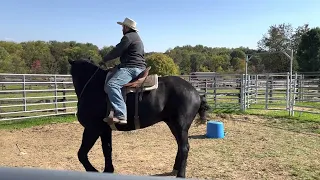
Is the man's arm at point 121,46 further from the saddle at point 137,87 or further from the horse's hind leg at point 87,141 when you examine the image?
the horse's hind leg at point 87,141

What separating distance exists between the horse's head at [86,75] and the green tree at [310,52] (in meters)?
34.3

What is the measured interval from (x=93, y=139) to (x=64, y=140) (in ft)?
11.9

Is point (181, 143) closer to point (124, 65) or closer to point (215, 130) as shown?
point (124, 65)

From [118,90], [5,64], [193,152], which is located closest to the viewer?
[118,90]

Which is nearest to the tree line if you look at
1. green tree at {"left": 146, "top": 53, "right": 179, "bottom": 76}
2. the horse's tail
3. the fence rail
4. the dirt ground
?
green tree at {"left": 146, "top": 53, "right": 179, "bottom": 76}

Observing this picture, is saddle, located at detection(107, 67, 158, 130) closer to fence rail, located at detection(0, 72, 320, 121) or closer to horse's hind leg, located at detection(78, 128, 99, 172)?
horse's hind leg, located at detection(78, 128, 99, 172)

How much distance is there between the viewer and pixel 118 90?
13.8 feet

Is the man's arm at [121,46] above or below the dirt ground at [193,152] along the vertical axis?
above

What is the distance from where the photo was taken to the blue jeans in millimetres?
4145

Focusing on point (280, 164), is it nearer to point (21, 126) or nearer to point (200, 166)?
point (200, 166)

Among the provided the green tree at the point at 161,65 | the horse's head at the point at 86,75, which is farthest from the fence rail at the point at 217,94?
the green tree at the point at 161,65

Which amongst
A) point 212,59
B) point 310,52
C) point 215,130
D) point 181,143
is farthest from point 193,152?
point 212,59

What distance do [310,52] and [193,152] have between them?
3363 cm

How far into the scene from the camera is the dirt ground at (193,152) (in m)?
5.00
